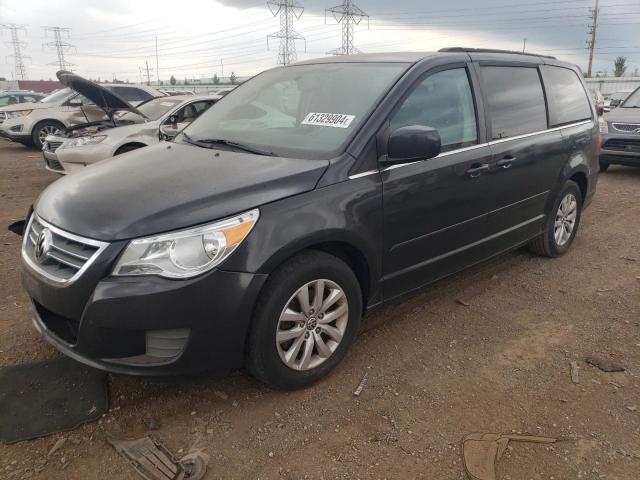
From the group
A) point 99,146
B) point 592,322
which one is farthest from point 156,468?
point 99,146

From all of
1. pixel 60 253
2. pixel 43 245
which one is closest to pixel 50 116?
pixel 43 245

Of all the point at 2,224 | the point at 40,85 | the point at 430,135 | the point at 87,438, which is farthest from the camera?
the point at 40,85

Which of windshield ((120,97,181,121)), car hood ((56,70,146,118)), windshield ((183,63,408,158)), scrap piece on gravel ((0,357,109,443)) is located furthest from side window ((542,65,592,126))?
windshield ((120,97,181,121))

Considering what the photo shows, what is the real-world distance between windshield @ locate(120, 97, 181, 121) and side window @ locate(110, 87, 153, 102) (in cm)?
351

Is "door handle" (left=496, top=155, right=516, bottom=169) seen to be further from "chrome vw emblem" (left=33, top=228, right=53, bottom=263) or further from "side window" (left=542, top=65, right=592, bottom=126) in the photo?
"chrome vw emblem" (left=33, top=228, right=53, bottom=263)

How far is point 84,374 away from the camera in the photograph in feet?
9.25

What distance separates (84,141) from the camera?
7.28 metres

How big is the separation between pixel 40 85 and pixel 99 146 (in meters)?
58.7

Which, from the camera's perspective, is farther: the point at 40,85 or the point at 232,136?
the point at 40,85

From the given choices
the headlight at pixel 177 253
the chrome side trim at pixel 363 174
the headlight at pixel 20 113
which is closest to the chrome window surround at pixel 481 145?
the chrome side trim at pixel 363 174

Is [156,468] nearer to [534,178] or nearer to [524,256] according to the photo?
[534,178]

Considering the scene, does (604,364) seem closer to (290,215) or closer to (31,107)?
(290,215)

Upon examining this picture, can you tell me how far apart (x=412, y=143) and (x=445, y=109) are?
735 millimetres

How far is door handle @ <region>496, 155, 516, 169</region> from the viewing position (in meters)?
3.61
